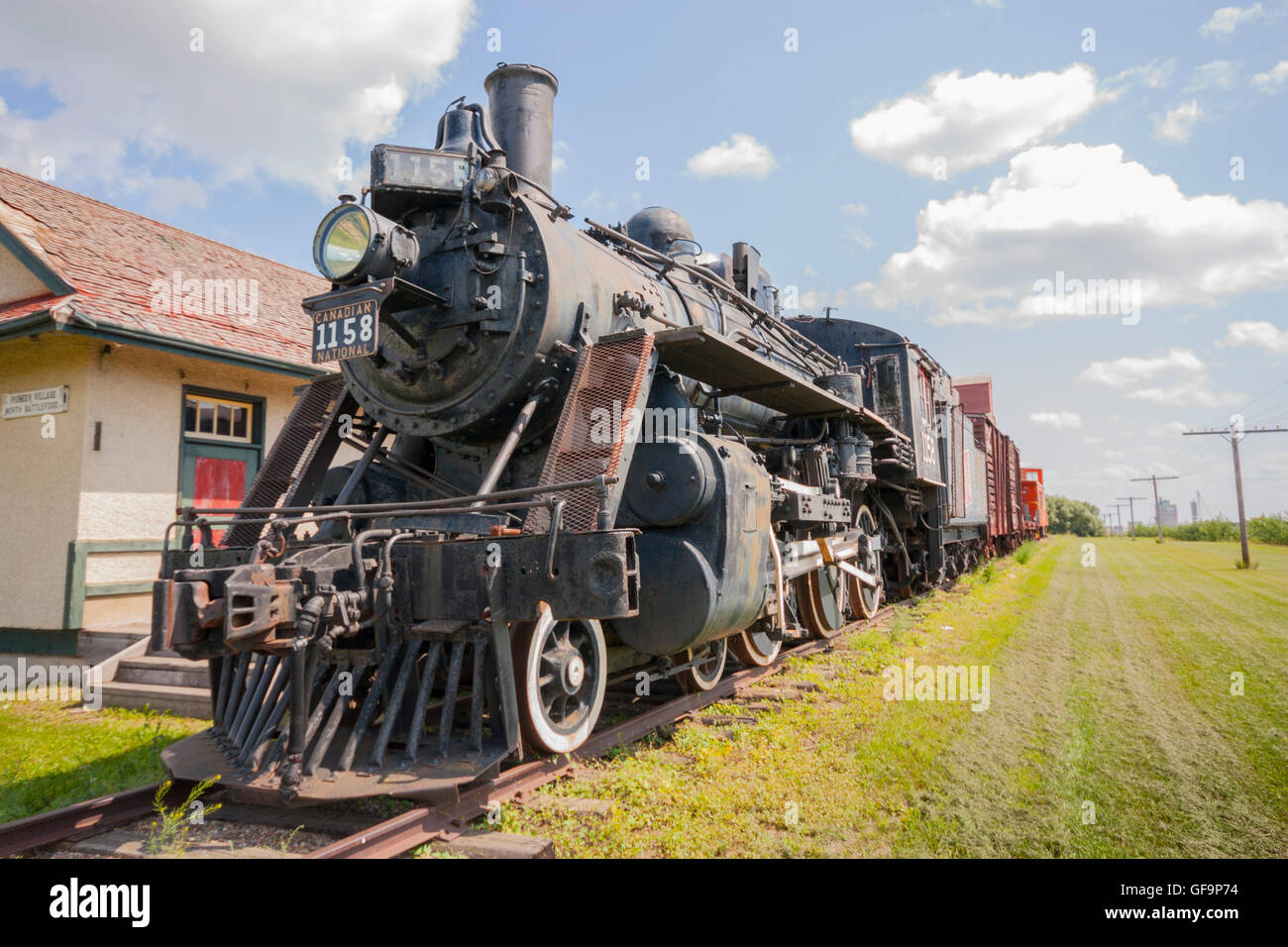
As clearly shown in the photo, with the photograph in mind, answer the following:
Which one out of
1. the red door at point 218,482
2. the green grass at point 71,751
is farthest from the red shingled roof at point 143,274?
the green grass at point 71,751

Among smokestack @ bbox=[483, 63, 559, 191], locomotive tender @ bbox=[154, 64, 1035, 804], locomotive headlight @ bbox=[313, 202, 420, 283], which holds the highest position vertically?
smokestack @ bbox=[483, 63, 559, 191]

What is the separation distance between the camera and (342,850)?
276 cm

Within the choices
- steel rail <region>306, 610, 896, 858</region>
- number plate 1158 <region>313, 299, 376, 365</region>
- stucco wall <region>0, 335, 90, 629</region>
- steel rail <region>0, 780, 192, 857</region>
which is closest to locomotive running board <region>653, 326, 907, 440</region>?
number plate 1158 <region>313, 299, 376, 365</region>

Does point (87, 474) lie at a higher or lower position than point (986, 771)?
higher

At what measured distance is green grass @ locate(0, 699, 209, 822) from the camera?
4.04 metres

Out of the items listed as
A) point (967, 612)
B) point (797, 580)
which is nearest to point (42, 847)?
point (797, 580)

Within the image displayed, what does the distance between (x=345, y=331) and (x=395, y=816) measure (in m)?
2.37

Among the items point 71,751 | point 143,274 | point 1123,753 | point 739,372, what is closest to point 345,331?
point 739,372

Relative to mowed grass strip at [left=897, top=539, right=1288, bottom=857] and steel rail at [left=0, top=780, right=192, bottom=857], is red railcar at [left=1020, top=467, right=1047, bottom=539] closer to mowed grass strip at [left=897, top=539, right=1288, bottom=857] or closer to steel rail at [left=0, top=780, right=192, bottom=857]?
mowed grass strip at [left=897, top=539, right=1288, bottom=857]

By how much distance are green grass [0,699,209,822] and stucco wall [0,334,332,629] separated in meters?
1.39

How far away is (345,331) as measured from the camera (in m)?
3.96

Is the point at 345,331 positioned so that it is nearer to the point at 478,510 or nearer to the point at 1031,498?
the point at 478,510

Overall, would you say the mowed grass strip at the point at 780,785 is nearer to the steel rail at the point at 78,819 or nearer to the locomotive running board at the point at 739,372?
the steel rail at the point at 78,819

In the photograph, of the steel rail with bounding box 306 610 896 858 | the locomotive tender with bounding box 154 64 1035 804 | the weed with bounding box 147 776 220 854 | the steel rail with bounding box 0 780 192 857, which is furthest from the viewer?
the locomotive tender with bounding box 154 64 1035 804
